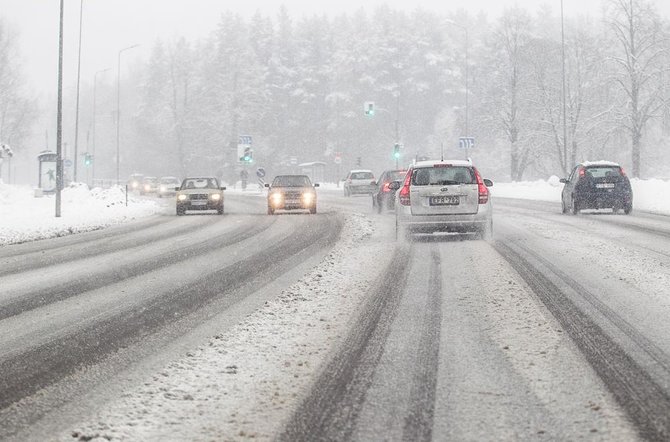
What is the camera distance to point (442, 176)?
14664mm

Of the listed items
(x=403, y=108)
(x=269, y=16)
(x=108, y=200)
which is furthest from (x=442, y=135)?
(x=108, y=200)

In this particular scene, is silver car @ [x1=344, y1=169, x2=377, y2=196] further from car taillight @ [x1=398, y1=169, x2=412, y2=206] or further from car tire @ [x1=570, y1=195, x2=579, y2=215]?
car taillight @ [x1=398, y1=169, x2=412, y2=206]

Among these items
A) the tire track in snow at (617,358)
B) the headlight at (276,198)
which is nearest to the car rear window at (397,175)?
the headlight at (276,198)

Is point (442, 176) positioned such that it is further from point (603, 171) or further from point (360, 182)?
point (360, 182)

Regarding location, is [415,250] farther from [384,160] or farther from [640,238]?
[384,160]

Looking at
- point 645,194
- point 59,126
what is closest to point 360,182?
point 645,194

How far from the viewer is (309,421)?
159 inches

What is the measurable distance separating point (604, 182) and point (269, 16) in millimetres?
81951

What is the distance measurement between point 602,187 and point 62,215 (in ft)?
58.1

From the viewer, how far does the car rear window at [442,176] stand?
14.5 metres

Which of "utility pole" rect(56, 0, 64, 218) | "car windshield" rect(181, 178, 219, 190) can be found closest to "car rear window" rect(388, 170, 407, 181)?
"car windshield" rect(181, 178, 219, 190)

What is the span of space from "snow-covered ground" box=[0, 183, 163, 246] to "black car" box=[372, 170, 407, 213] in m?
8.62

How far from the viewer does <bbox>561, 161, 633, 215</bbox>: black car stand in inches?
880

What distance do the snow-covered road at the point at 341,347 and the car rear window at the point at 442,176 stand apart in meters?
2.38
